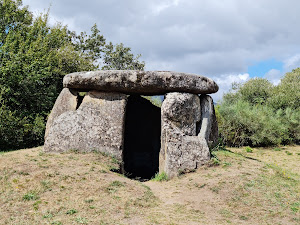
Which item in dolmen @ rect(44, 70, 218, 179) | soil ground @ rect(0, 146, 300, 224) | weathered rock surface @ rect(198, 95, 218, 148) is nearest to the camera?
soil ground @ rect(0, 146, 300, 224)

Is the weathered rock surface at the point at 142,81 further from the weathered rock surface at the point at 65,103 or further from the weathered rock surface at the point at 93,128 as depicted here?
the weathered rock surface at the point at 65,103

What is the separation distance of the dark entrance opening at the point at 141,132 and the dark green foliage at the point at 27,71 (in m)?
4.11

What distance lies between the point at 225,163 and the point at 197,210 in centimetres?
287

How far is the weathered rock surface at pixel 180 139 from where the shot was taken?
27.5 ft

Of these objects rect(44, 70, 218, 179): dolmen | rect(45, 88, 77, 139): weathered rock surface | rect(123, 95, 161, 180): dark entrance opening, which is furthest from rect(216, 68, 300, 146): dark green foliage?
rect(45, 88, 77, 139): weathered rock surface

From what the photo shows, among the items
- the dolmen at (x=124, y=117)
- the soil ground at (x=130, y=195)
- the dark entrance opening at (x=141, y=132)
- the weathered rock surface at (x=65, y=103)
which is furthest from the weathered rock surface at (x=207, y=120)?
the weathered rock surface at (x=65, y=103)

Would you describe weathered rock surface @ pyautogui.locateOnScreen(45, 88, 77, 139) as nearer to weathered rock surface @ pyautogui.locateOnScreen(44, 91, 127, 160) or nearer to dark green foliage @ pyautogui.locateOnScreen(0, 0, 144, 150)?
weathered rock surface @ pyautogui.locateOnScreen(44, 91, 127, 160)

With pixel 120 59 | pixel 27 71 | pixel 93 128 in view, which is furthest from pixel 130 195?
pixel 120 59

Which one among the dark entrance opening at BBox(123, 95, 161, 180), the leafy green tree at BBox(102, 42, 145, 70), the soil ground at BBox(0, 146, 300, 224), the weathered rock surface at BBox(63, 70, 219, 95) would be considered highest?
the leafy green tree at BBox(102, 42, 145, 70)

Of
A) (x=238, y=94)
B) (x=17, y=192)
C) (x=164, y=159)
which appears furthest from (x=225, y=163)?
(x=238, y=94)

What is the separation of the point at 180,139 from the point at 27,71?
9232 millimetres

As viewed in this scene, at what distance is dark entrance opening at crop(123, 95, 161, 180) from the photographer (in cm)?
1200

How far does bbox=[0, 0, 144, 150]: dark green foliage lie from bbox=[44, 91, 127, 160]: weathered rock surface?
483 centimetres

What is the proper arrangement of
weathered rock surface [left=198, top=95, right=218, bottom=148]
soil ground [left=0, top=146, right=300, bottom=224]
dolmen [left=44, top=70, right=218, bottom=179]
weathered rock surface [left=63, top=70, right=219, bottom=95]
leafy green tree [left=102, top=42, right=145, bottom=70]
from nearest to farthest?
soil ground [left=0, top=146, right=300, bottom=224] → dolmen [left=44, top=70, right=218, bottom=179] → weathered rock surface [left=63, top=70, right=219, bottom=95] → weathered rock surface [left=198, top=95, right=218, bottom=148] → leafy green tree [left=102, top=42, right=145, bottom=70]
